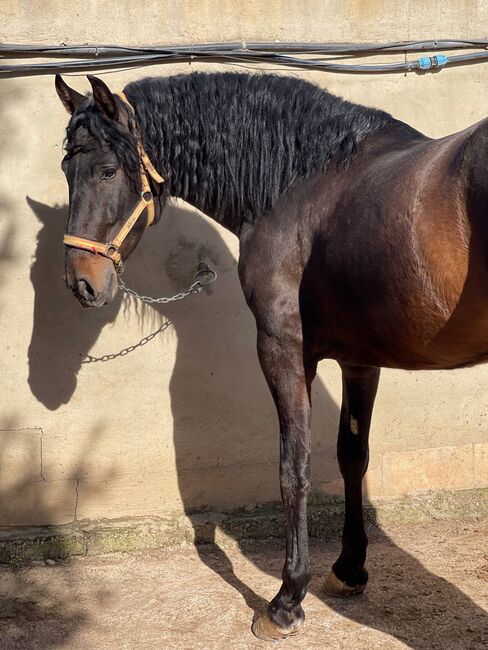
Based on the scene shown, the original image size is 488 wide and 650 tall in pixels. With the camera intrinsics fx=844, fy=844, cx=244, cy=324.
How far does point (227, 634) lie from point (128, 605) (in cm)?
54

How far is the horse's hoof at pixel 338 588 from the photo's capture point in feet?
12.8

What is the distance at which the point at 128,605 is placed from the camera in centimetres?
387

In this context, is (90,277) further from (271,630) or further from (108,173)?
(271,630)

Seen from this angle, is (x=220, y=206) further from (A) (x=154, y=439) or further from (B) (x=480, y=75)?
(B) (x=480, y=75)

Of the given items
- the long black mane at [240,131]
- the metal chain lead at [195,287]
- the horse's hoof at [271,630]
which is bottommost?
the horse's hoof at [271,630]

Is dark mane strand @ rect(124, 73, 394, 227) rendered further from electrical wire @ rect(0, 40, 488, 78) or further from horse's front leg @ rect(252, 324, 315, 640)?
electrical wire @ rect(0, 40, 488, 78)

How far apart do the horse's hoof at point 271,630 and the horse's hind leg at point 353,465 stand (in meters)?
0.43

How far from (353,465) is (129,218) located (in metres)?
1.55

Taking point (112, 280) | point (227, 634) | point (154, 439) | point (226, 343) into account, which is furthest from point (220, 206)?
point (227, 634)

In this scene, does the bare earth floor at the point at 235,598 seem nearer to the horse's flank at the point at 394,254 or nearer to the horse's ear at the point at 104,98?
the horse's flank at the point at 394,254

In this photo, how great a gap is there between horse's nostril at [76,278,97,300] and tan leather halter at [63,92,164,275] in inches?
5.5

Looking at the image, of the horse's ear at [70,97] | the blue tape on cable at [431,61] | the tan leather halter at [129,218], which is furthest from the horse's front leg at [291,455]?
the blue tape on cable at [431,61]

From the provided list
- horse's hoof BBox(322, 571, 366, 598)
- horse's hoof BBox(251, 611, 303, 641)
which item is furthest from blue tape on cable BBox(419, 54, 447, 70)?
horse's hoof BBox(251, 611, 303, 641)

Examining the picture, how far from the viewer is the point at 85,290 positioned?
11.6 ft
